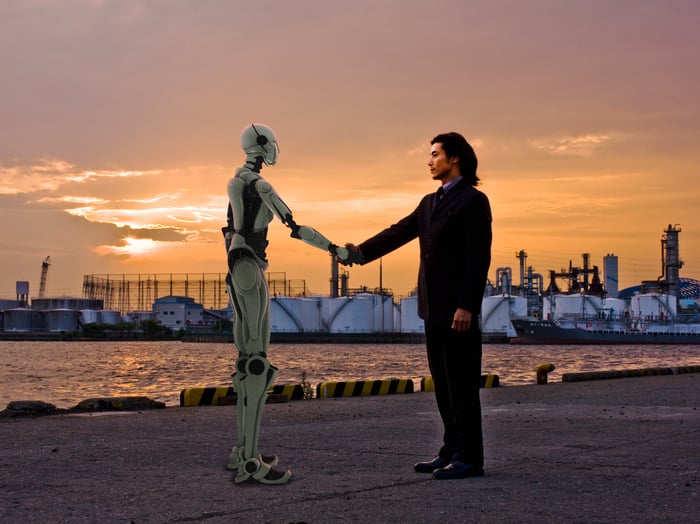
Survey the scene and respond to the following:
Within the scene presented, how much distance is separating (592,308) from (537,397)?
491 feet

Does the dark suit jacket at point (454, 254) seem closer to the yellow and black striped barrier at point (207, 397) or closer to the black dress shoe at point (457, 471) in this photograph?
the black dress shoe at point (457, 471)

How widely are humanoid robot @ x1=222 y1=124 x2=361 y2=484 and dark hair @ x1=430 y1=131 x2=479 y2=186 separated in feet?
4.03

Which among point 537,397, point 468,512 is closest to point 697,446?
point 468,512

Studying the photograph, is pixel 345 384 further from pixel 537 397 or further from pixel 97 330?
pixel 97 330

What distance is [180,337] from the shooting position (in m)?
187

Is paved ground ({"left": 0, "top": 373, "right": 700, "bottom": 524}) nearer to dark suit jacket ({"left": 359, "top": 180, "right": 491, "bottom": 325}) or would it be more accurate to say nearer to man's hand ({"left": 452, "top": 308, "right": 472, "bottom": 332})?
man's hand ({"left": 452, "top": 308, "right": 472, "bottom": 332})

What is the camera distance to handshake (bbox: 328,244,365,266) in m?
6.82

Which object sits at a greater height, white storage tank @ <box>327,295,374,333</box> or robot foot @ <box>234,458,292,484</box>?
white storage tank @ <box>327,295,374,333</box>

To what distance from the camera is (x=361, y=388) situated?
1806 cm

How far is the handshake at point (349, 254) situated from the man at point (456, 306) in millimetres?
22

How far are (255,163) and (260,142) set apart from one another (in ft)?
0.55

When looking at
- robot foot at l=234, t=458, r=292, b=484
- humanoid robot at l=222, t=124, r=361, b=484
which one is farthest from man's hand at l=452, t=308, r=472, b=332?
robot foot at l=234, t=458, r=292, b=484

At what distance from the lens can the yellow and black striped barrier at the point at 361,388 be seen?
17.5 metres

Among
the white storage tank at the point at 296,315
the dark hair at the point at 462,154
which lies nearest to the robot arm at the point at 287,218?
the dark hair at the point at 462,154
